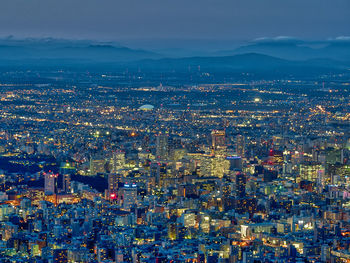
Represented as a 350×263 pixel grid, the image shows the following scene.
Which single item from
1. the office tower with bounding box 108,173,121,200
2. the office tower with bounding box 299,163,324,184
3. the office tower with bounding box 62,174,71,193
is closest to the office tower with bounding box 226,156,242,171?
the office tower with bounding box 299,163,324,184

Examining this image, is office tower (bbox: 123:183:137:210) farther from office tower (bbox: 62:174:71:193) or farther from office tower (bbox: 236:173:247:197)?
office tower (bbox: 236:173:247:197)

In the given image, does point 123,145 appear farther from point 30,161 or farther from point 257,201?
point 257,201

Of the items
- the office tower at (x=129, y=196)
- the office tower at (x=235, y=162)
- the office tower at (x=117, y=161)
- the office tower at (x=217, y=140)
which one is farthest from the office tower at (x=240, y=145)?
the office tower at (x=129, y=196)

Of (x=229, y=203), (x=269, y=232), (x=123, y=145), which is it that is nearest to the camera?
(x=269, y=232)

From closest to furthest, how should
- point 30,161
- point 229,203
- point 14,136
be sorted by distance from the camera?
point 229,203, point 30,161, point 14,136

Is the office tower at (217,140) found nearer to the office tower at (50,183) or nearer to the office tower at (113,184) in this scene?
the office tower at (113,184)

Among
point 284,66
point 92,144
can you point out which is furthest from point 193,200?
point 284,66
